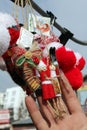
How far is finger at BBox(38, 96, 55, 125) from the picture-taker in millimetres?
2092

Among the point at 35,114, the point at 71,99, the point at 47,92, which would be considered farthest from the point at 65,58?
the point at 35,114

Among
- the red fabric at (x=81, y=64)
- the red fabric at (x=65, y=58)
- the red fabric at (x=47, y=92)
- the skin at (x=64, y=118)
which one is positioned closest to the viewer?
the skin at (x=64, y=118)

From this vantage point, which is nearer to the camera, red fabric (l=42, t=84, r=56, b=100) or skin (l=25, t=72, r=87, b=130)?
skin (l=25, t=72, r=87, b=130)

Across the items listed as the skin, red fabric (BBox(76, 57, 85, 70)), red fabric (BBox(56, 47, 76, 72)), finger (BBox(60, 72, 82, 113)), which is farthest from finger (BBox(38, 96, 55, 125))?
red fabric (BBox(76, 57, 85, 70))

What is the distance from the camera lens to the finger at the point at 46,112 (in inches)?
82.4

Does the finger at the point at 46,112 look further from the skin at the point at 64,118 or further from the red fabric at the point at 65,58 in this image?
the red fabric at the point at 65,58

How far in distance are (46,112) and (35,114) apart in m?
0.11

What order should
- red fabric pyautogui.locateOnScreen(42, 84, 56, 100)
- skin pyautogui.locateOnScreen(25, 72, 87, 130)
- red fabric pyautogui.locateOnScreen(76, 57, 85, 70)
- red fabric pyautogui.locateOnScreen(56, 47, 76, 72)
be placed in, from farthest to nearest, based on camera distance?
red fabric pyautogui.locateOnScreen(76, 57, 85, 70) → red fabric pyautogui.locateOnScreen(56, 47, 76, 72) → red fabric pyautogui.locateOnScreen(42, 84, 56, 100) → skin pyautogui.locateOnScreen(25, 72, 87, 130)

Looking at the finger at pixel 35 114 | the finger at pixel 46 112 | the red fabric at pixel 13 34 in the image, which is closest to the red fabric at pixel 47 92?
the finger at pixel 46 112

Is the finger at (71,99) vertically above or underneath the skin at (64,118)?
above

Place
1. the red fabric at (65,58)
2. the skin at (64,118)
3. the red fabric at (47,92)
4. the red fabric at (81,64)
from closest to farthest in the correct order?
the skin at (64,118)
the red fabric at (47,92)
the red fabric at (65,58)
the red fabric at (81,64)

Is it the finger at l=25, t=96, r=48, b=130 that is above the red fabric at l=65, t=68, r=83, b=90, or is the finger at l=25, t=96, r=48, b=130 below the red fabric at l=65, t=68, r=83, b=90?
below

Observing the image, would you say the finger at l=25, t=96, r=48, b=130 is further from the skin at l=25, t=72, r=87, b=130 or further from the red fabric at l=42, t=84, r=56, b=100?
the red fabric at l=42, t=84, r=56, b=100

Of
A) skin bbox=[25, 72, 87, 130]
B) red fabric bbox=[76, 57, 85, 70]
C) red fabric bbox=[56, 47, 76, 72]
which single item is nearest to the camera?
skin bbox=[25, 72, 87, 130]
